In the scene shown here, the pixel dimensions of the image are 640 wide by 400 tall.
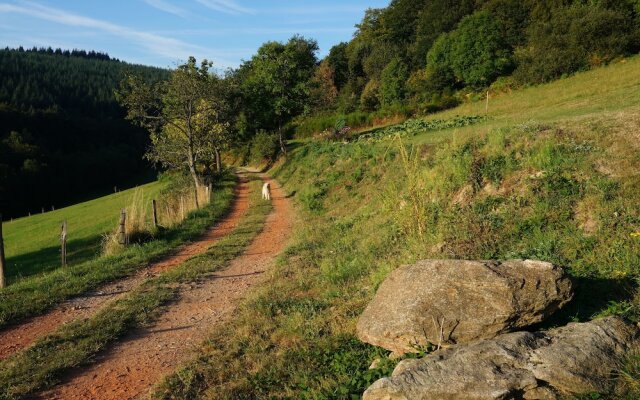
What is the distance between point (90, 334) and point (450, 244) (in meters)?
5.81

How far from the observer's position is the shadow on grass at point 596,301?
4.93m

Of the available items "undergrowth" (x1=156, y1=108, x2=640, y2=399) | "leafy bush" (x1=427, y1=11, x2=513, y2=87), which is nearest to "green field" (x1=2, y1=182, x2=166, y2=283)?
"undergrowth" (x1=156, y1=108, x2=640, y2=399)

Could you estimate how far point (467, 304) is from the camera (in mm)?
4883

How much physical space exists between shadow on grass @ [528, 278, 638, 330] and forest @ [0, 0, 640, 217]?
924 inches

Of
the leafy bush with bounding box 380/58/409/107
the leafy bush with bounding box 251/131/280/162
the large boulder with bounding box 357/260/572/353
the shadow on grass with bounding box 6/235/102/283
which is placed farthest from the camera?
the leafy bush with bounding box 380/58/409/107

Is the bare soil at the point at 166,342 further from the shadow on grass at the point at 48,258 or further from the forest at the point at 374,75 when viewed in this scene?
the forest at the point at 374,75

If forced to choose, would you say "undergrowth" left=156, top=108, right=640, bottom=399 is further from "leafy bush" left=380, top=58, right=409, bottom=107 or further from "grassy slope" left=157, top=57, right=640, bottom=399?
"leafy bush" left=380, top=58, right=409, bottom=107

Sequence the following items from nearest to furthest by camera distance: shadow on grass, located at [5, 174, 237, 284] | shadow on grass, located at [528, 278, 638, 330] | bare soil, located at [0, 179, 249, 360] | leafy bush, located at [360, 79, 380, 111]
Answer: shadow on grass, located at [528, 278, 638, 330] → bare soil, located at [0, 179, 249, 360] → shadow on grass, located at [5, 174, 237, 284] → leafy bush, located at [360, 79, 380, 111]

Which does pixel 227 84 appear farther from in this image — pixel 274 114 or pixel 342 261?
pixel 342 261

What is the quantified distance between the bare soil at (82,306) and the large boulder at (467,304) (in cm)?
504

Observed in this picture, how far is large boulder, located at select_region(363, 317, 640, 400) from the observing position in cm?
363

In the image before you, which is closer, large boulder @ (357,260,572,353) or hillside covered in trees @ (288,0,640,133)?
large boulder @ (357,260,572,353)

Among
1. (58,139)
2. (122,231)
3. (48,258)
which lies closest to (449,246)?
(122,231)

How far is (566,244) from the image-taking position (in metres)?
6.50
